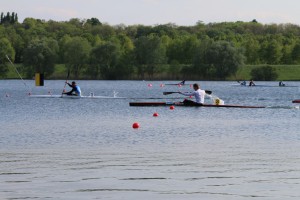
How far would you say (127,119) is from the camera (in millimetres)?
41781

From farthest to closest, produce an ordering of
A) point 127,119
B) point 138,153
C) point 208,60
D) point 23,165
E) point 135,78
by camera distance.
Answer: point 135,78 < point 208,60 < point 127,119 < point 138,153 < point 23,165

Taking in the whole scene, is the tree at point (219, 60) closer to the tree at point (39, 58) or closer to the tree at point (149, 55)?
the tree at point (149, 55)

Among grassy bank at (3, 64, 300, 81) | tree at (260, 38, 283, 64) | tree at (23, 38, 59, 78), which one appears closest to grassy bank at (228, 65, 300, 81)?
grassy bank at (3, 64, 300, 81)

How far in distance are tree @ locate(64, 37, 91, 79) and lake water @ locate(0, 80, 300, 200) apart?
12129 centimetres

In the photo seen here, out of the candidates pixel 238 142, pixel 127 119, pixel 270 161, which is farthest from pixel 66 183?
Answer: pixel 127 119

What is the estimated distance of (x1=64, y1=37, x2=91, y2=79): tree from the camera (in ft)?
535

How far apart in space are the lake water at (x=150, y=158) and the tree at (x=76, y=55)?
398 feet

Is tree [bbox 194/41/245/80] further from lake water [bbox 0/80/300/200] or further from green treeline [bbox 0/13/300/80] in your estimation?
lake water [bbox 0/80/300/200]

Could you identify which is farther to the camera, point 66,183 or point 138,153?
point 138,153

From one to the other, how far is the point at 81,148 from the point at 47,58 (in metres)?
132

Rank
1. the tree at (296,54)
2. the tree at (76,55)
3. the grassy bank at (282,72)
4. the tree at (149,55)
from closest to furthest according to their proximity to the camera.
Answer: the grassy bank at (282,72)
the tree at (149,55)
the tree at (76,55)
the tree at (296,54)

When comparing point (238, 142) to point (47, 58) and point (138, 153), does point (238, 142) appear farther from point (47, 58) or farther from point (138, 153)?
→ point (47, 58)

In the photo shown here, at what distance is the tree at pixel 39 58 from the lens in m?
155

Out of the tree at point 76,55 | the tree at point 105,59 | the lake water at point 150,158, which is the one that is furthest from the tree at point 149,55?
the lake water at point 150,158
